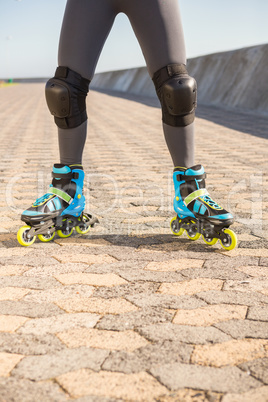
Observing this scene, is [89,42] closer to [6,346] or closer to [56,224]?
[56,224]

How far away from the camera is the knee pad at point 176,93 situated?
2471mm

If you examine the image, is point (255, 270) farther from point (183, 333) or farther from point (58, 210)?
point (58, 210)

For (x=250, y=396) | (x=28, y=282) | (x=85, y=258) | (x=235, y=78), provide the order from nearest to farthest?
(x=250, y=396), (x=28, y=282), (x=85, y=258), (x=235, y=78)

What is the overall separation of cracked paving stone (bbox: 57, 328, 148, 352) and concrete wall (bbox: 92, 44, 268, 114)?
11.2 metres

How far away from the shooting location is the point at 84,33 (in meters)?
2.52

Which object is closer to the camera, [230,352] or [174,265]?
[230,352]

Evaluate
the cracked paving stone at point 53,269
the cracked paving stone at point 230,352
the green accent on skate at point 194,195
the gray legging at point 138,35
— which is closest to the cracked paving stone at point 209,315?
the cracked paving stone at point 230,352

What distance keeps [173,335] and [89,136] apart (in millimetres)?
7084

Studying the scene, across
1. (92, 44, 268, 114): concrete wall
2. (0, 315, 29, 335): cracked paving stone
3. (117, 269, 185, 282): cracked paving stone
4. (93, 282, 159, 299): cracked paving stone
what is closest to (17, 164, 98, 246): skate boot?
(117, 269, 185, 282): cracked paving stone

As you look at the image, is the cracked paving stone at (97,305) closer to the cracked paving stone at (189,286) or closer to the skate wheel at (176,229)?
the cracked paving stone at (189,286)

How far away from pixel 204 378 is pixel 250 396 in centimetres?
13

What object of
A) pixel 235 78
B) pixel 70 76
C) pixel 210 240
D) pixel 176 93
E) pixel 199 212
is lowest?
pixel 210 240

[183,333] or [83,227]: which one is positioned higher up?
[83,227]

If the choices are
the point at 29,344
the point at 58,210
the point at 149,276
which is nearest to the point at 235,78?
the point at 58,210
